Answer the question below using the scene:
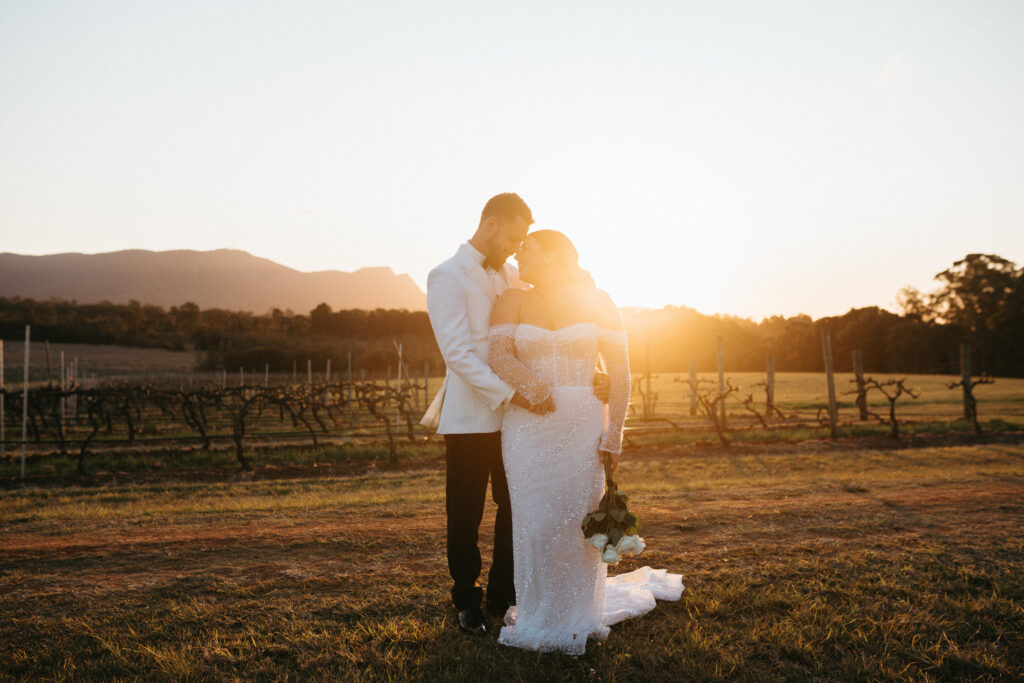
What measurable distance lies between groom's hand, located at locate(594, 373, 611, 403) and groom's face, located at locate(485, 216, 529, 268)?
2.78 ft

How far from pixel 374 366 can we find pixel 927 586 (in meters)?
69.7

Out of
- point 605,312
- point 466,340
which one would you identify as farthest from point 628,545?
point 466,340

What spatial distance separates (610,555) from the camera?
10.1 ft

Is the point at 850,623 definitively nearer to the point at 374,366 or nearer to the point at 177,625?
the point at 177,625

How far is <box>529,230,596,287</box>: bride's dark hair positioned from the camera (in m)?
3.29

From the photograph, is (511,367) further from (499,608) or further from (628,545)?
(499,608)

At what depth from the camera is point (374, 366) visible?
234ft

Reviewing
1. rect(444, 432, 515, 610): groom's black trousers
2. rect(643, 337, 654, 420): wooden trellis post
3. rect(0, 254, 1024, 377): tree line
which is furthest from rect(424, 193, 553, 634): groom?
rect(0, 254, 1024, 377): tree line

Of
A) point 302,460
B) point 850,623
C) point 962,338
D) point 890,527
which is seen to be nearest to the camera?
point 850,623

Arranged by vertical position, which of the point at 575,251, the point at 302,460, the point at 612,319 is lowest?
the point at 302,460

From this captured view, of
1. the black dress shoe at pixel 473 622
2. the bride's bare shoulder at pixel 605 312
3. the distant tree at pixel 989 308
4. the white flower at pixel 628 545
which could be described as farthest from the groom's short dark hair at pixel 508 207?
the distant tree at pixel 989 308

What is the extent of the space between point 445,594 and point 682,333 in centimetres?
8152

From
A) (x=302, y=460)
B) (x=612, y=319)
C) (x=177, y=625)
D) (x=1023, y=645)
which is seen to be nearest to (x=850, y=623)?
(x=1023, y=645)

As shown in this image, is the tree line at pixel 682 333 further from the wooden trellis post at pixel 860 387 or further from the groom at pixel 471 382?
the groom at pixel 471 382
